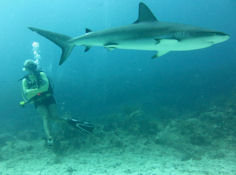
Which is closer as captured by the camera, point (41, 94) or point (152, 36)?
point (152, 36)

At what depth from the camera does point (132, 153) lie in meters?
6.90

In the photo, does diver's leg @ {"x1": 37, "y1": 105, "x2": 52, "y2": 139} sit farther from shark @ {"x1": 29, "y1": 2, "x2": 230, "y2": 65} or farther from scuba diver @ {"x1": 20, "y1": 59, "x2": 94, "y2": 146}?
shark @ {"x1": 29, "y1": 2, "x2": 230, "y2": 65}

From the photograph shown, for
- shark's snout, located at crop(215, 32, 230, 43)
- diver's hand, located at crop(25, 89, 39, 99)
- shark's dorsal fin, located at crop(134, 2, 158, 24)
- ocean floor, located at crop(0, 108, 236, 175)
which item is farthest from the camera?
diver's hand, located at crop(25, 89, 39, 99)

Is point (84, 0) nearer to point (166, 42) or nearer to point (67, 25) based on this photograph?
point (67, 25)

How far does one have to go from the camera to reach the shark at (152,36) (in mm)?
4285

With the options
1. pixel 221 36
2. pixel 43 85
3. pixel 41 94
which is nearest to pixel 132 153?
pixel 41 94

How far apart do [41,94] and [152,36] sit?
4.61m

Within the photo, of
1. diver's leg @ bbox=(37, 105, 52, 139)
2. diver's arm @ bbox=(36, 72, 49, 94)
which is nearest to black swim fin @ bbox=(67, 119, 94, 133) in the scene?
diver's leg @ bbox=(37, 105, 52, 139)

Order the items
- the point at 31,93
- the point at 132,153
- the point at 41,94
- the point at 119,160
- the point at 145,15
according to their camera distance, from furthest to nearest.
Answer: the point at 132,153
the point at 41,94
the point at 119,160
the point at 31,93
the point at 145,15

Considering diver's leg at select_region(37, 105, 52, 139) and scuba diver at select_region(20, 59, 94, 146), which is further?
diver's leg at select_region(37, 105, 52, 139)

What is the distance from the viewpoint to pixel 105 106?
57.2ft

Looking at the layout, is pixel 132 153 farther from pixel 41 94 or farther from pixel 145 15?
pixel 145 15

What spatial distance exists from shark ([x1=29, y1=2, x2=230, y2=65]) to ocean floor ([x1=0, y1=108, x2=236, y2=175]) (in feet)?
12.3

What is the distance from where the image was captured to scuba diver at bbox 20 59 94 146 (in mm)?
6258
